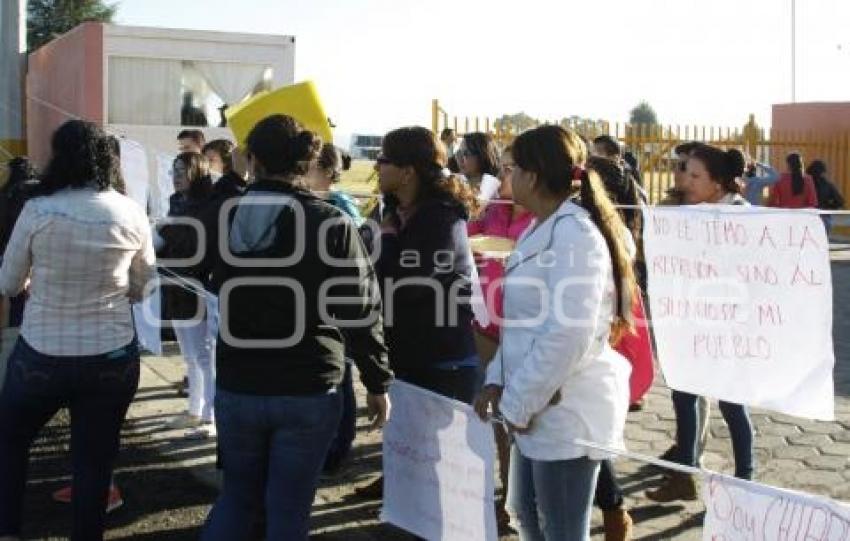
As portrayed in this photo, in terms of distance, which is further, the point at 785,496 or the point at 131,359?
the point at 131,359

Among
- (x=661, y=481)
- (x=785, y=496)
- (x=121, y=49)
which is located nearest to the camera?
(x=785, y=496)

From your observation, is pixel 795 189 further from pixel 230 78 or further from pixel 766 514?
pixel 766 514

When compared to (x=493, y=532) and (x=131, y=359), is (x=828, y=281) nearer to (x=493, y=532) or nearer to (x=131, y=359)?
(x=493, y=532)

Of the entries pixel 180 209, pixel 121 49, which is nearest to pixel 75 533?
pixel 180 209

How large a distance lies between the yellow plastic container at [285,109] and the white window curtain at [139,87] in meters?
10.9

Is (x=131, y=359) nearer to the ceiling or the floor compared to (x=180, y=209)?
nearer to the floor

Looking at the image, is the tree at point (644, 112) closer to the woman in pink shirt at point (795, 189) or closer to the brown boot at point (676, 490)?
the woman in pink shirt at point (795, 189)

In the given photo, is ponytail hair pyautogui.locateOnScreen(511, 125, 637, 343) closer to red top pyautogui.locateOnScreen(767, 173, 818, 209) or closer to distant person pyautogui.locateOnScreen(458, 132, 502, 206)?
distant person pyautogui.locateOnScreen(458, 132, 502, 206)

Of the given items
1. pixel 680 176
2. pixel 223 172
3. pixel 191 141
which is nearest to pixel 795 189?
pixel 191 141

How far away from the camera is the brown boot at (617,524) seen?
14.3 ft

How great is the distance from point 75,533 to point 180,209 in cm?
286

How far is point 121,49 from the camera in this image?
1577cm

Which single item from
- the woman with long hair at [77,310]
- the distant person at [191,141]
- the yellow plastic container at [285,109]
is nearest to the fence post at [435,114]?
the distant person at [191,141]

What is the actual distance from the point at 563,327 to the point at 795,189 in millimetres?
13006
